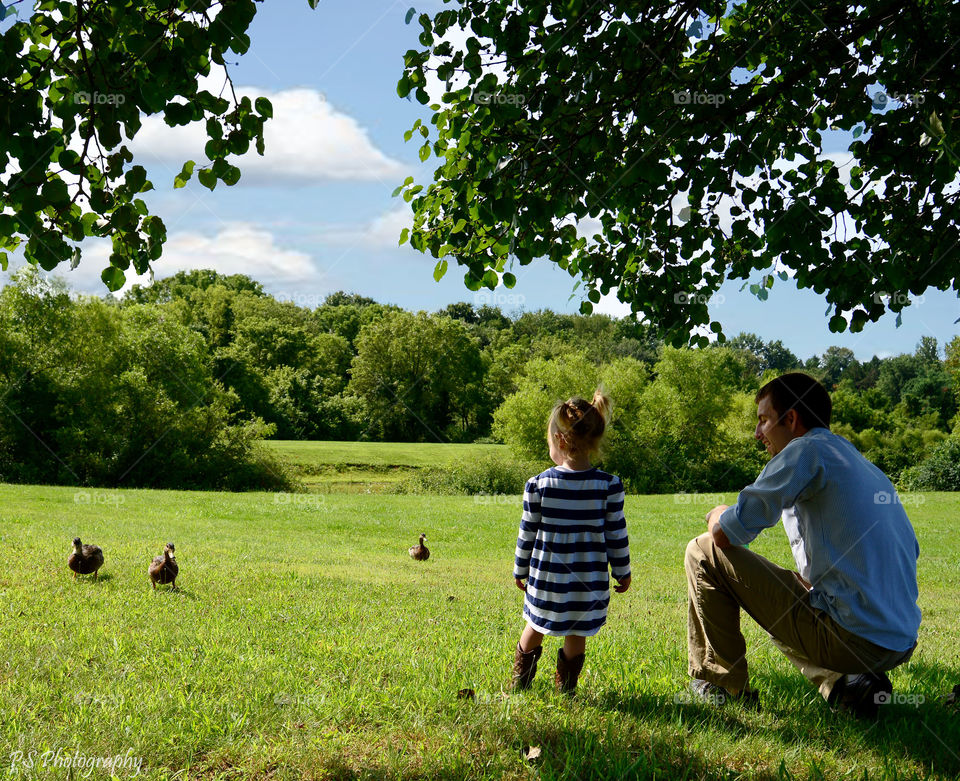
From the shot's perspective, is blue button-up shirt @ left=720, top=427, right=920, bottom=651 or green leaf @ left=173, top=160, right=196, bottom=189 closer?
blue button-up shirt @ left=720, top=427, right=920, bottom=651

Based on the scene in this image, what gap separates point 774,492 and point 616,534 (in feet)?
3.10

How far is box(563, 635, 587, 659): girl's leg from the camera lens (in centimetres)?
419

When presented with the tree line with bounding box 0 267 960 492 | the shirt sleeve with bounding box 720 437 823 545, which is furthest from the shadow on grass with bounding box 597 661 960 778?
the tree line with bounding box 0 267 960 492

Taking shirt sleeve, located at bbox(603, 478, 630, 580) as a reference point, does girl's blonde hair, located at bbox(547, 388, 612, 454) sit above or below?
above

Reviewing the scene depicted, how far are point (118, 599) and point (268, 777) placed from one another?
14.1ft

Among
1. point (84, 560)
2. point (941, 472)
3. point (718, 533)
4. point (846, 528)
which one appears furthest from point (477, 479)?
point (846, 528)

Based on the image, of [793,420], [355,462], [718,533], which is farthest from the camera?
[355,462]

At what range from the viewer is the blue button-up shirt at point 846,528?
12.0 ft

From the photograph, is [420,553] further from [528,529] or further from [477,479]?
[477,479]

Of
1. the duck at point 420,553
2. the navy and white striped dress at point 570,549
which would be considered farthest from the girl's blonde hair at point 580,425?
the duck at point 420,553

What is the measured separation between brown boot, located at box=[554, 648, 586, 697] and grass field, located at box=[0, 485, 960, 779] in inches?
3.6

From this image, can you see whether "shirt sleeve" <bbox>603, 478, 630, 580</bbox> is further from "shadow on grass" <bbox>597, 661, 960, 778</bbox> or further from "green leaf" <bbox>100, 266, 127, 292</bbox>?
"green leaf" <bbox>100, 266, 127, 292</bbox>

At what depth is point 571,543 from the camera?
A: 410cm

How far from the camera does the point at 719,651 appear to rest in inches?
165
